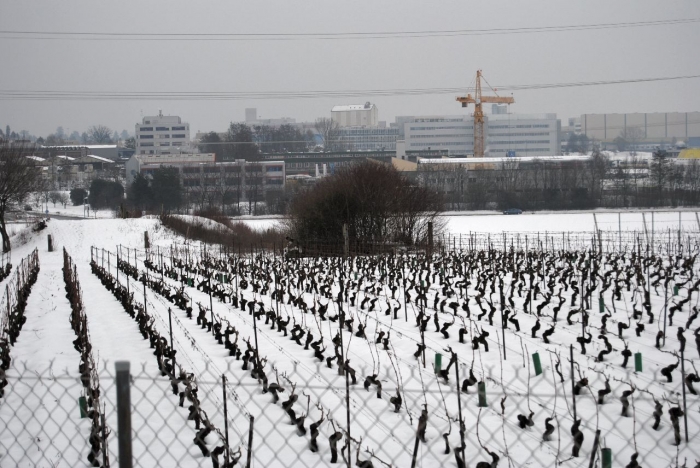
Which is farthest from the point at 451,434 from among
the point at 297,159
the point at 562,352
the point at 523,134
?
the point at 523,134

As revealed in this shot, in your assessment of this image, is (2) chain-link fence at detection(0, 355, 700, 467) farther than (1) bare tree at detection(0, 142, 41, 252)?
No

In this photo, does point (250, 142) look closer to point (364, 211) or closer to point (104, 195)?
point (104, 195)

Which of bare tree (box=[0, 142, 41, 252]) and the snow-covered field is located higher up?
bare tree (box=[0, 142, 41, 252])

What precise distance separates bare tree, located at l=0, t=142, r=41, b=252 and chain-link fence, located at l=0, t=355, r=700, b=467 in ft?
82.8

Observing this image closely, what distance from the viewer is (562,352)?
7.08m

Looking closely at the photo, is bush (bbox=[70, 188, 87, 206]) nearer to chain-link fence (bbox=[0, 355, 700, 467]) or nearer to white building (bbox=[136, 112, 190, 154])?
white building (bbox=[136, 112, 190, 154])

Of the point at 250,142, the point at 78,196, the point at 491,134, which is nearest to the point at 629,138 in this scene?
A: the point at 491,134

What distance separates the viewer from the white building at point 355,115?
477 ft

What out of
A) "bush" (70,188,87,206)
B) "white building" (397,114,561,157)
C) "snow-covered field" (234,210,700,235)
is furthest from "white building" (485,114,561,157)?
"snow-covered field" (234,210,700,235)

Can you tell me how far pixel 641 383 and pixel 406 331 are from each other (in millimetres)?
2977

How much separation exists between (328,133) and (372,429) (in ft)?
377

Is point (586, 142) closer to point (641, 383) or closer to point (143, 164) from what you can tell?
point (143, 164)

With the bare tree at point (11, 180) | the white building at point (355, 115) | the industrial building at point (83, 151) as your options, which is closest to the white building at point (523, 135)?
the white building at point (355, 115)

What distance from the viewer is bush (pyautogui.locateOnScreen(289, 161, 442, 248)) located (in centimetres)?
2108
